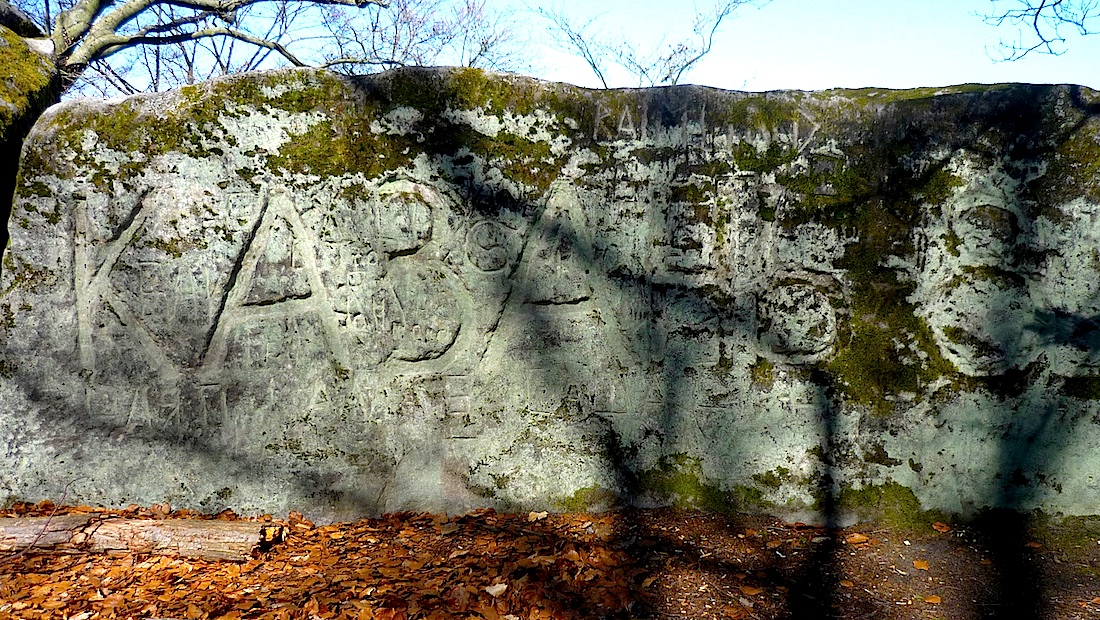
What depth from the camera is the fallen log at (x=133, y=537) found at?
9.60 feet

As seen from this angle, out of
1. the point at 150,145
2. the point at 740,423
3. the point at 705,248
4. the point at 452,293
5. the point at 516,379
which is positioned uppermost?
the point at 150,145

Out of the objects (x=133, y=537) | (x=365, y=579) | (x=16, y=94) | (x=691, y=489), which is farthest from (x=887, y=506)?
(x=16, y=94)

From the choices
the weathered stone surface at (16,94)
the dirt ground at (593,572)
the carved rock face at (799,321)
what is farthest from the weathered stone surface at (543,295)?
the weathered stone surface at (16,94)

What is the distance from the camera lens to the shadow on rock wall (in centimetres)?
314

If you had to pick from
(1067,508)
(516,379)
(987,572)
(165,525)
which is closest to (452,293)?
(516,379)

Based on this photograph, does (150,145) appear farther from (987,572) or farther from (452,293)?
(987,572)

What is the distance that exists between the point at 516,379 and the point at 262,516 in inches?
51.7

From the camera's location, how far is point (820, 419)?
3236 mm

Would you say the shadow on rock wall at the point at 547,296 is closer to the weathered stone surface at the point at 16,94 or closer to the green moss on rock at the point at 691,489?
the green moss on rock at the point at 691,489

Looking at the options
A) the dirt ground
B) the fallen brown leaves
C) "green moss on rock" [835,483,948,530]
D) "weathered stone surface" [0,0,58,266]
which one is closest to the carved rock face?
"green moss on rock" [835,483,948,530]

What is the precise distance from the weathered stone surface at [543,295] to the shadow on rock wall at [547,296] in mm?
13

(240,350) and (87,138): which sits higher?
(87,138)

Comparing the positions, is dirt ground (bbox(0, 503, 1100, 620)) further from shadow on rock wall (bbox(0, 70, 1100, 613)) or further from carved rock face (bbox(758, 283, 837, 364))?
carved rock face (bbox(758, 283, 837, 364))

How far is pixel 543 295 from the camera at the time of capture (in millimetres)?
3270
